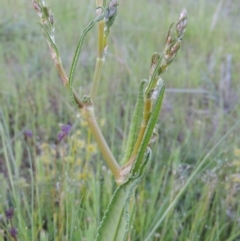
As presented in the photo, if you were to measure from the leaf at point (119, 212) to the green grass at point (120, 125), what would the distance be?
110 millimetres

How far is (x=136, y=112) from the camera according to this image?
0.79 meters

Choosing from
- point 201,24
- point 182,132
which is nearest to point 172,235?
point 182,132

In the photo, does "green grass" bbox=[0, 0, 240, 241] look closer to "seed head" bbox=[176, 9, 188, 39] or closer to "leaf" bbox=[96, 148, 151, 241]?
"leaf" bbox=[96, 148, 151, 241]

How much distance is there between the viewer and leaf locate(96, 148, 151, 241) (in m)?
0.73

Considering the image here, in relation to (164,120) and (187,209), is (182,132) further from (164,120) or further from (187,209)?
(187,209)


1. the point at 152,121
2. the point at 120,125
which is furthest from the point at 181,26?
the point at 120,125

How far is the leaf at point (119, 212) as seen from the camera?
2.40 feet

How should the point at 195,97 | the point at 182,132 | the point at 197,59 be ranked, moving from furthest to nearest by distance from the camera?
the point at 197,59, the point at 195,97, the point at 182,132

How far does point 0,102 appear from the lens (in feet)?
6.17

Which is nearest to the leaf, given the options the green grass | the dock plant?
the dock plant

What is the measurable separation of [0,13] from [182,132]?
1.37 metres

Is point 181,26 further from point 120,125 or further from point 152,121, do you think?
point 120,125

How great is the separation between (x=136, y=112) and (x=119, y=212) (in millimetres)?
170

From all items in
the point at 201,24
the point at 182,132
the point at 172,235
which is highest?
the point at 201,24
